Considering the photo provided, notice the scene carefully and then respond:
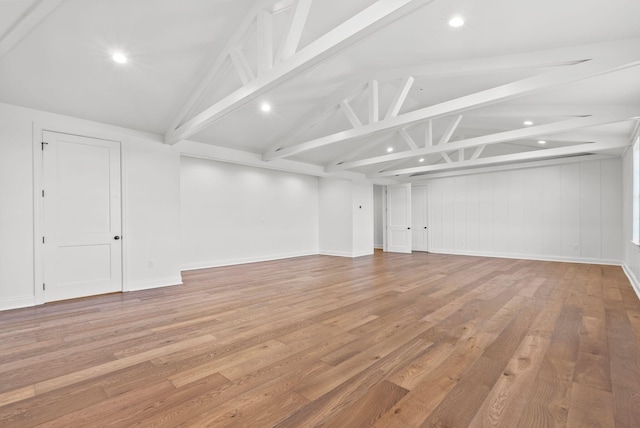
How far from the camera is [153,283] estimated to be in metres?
4.90

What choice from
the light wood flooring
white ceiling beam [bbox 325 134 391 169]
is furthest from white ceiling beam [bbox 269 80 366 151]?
the light wood flooring

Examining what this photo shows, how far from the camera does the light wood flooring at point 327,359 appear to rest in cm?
168

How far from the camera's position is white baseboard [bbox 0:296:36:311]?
3682 mm

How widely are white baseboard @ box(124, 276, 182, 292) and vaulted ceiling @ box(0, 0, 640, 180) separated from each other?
7.93 feet

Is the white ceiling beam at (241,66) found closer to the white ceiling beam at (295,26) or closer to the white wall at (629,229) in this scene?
the white ceiling beam at (295,26)

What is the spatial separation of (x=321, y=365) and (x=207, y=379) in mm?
811

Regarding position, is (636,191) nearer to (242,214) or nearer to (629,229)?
(629,229)

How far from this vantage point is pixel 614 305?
3.72 m

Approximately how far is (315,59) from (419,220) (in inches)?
329

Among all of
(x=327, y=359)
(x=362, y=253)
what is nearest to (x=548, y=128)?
(x=327, y=359)

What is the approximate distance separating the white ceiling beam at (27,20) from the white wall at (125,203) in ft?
5.16

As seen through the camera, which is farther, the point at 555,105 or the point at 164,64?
the point at 555,105

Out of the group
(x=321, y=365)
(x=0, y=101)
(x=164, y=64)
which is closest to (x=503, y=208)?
(x=321, y=365)

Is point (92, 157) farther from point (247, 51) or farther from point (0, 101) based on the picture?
point (247, 51)
